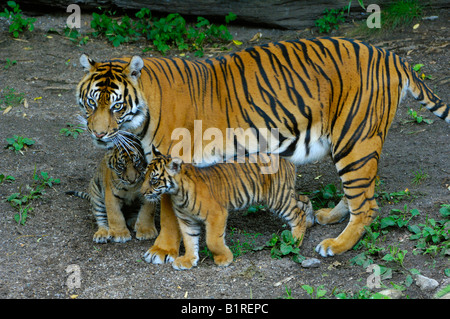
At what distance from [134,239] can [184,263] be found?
2.67ft

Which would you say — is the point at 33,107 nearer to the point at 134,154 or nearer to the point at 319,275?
the point at 134,154

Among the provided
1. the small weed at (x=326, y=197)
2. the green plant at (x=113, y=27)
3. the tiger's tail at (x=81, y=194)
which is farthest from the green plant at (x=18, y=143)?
the small weed at (x=326, y=197)

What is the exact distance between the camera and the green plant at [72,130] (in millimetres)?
7047

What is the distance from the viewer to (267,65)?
509 centimetres

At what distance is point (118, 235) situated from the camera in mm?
5355

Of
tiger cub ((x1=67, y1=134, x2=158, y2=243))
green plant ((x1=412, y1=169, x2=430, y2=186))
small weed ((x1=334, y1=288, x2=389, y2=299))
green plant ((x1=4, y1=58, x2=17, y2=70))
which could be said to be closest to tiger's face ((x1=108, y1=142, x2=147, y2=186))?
tiger cub ((x1=67, y1=134, x2=158, y2=243))


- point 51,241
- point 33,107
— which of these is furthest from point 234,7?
point 51,241

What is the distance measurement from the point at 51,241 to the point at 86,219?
528mm

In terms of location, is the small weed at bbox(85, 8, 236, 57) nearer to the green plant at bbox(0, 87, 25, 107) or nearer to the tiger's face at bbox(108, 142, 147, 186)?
the green plant at bbox(0, 87, 25, 107)

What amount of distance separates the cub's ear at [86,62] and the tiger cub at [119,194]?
678 mm

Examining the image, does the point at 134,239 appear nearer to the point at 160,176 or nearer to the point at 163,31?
the point at 160,176

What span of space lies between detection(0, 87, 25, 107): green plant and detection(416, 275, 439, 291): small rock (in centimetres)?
548

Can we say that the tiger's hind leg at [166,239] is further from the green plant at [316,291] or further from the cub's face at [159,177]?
the green plant at [316,291]

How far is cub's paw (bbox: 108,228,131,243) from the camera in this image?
5.34m
